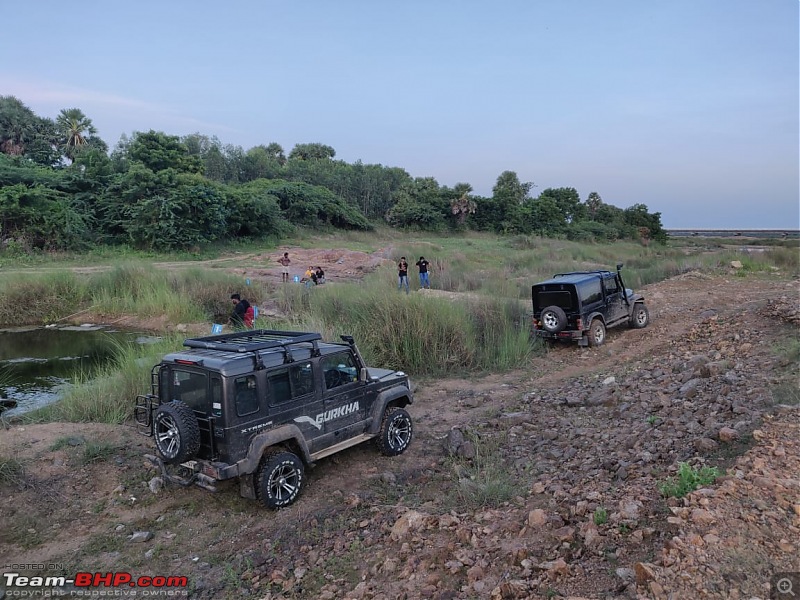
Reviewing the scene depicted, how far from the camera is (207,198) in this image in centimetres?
3566

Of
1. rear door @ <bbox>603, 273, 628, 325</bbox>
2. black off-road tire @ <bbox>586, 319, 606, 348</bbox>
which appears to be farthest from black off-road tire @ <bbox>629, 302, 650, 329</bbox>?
black off-road tire @ <bbox>586, 319, 606, 348</bbox>

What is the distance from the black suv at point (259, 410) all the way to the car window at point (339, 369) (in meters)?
0.01

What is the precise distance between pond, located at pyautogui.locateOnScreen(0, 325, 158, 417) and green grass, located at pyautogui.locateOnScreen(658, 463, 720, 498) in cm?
1061

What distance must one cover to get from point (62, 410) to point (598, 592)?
29.6ft

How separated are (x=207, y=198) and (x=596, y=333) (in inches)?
1155

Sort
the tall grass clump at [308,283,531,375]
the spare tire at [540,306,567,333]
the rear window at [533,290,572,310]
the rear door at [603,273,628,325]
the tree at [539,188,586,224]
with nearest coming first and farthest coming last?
the tall grass clump at [308,283,531,375]
the spare tire at [540,306,567,333]
the rear window at [533,290,572,310]
the rear door at [603,273,628,325]
the tree at [539,188,586,224]

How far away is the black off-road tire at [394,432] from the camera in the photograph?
727 centimetres

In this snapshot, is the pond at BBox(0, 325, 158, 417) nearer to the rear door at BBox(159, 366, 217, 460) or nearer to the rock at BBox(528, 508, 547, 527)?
the rear door at BBox(159, 366, 217, 460)

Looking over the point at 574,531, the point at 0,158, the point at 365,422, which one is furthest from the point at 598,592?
the point at 0,158

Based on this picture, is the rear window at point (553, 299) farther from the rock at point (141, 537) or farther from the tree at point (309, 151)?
the tree at point (309, 151)

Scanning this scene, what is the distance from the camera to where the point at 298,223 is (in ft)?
164

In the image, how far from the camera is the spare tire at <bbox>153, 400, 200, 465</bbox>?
544 cm

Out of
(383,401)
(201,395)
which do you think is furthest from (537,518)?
(201,395)

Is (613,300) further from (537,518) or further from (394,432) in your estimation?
(537,518)
